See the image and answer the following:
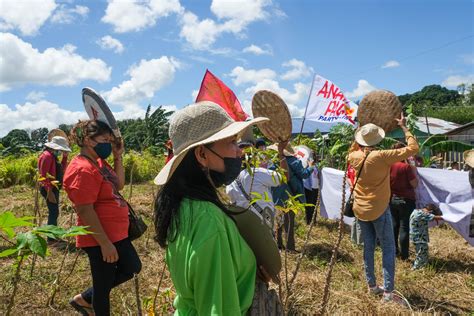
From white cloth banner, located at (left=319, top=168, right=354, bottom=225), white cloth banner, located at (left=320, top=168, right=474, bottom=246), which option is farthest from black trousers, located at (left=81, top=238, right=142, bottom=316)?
white cloth banner, located at (left=319, top=168, right=354, bottom=225)

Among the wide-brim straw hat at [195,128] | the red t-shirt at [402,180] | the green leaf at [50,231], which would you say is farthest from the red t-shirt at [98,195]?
the red t-shirt at [402,180]

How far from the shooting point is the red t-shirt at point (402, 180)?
462cm

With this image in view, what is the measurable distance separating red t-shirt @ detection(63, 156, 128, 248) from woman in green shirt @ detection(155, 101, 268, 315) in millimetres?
1265

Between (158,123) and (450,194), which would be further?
(158,123)

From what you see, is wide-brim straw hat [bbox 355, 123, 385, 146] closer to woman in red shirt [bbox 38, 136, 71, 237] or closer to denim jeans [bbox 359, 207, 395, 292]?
denim jeans [bbox 359, 207, 395, 292]

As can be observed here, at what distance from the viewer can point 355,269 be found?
14.6 ft

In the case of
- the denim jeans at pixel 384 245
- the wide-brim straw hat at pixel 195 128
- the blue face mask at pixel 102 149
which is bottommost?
the denim jeans at pixel 384 245

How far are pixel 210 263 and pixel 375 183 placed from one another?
2803 millimetres

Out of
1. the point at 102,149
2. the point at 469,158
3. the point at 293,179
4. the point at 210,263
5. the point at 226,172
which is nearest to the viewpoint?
the point at 210,263

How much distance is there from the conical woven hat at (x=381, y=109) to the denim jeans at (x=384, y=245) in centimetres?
81

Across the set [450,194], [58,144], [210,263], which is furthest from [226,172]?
[58,144]

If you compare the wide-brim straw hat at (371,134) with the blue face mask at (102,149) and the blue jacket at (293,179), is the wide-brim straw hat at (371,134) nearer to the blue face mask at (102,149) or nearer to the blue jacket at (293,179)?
the blue jacket at (293,179)

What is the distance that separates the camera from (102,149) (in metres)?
2.73

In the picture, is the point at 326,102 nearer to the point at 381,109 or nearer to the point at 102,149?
the point at 381,109
